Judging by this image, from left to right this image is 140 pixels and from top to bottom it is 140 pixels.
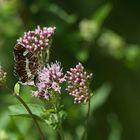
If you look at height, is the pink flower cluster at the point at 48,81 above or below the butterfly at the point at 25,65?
below

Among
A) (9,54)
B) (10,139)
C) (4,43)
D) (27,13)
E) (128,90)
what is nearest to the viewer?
(10,139)

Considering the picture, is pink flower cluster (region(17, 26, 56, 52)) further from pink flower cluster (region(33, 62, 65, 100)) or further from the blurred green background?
the blurred green background

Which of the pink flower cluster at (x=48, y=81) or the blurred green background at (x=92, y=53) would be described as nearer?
the pink flower cluster at (x=48, y=81)

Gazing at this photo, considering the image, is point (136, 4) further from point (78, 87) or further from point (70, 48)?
point (78, 87)

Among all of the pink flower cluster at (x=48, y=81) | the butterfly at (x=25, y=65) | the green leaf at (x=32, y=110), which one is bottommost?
the green leaf at (x=32, y=110)

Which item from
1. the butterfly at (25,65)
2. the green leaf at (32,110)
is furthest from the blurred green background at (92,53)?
the butterfly at (25,65)

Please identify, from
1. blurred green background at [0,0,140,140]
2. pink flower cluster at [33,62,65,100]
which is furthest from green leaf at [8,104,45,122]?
blurred green background at [0,0,140,140]

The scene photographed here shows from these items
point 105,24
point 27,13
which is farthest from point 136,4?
point 27,13

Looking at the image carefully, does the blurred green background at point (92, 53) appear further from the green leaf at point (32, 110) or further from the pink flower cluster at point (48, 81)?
the pink flower cluster at point (48, 81)
